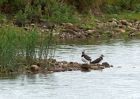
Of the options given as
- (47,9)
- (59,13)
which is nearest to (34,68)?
(59,13)

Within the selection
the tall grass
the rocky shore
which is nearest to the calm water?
the rocky shore

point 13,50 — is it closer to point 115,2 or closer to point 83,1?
point 83,1

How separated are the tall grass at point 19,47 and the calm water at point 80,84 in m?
0.58

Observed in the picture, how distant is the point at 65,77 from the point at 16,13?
1641 centimetres

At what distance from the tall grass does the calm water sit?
58cm

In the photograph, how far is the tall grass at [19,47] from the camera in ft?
77.5

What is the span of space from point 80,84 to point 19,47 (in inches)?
103

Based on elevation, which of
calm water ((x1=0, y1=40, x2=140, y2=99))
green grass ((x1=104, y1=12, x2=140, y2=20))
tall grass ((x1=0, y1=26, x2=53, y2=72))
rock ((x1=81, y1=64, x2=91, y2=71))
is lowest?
calm water ((x1=0, y1=40, x2=140, y2=99))

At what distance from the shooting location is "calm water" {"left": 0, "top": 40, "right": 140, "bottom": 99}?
20.9 m

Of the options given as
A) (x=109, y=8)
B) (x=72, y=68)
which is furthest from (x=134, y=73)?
(x=109, y=8)

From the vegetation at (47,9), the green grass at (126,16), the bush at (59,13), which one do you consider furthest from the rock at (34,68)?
the green grass at (126,16)

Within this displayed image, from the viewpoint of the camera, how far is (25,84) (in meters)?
22.7

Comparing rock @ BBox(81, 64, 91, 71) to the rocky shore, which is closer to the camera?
the rocky shore

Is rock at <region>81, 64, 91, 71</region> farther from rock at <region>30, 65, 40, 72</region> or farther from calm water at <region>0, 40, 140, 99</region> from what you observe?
rock at <region>30, 65, 40, 72</region>
